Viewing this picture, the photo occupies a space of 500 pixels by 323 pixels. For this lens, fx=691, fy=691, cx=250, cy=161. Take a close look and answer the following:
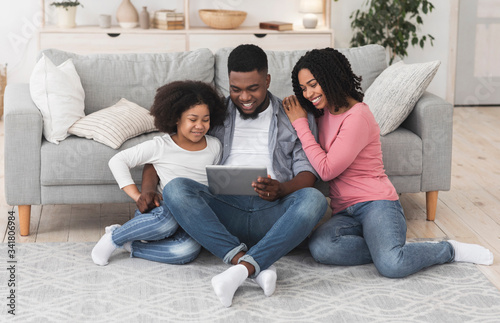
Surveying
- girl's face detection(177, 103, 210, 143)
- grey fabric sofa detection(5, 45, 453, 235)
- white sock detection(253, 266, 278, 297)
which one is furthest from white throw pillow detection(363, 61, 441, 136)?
white sock detection(253, 266, 278, 297)

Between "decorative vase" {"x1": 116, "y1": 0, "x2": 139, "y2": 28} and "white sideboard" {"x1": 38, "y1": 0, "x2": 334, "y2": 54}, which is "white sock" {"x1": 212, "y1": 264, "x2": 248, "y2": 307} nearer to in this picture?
"white sideboard" {"x1": 38, "y1": 0, "x2": 334, "y2": 54}

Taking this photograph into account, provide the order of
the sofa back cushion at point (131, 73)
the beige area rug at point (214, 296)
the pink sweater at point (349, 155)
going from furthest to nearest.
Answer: the sofa back cushion at point (131, 73) < the pink sweater at point (349, 155) < the beige area rug at point (214, 296)

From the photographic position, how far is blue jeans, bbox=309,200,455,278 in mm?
2496

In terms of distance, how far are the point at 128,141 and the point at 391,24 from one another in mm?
3023

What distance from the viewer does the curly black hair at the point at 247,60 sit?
2590 millimetres

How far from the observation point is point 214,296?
237cm

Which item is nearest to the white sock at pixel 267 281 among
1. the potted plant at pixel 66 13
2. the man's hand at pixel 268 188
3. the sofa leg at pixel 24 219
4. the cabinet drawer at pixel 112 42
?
the man's hand at pixel 268 188

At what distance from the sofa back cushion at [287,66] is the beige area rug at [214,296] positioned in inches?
38.9

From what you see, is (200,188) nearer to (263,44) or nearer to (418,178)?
(418,178)

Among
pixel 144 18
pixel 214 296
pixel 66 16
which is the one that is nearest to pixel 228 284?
pixel 214 296

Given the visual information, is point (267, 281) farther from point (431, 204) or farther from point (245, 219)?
point (431, 204)

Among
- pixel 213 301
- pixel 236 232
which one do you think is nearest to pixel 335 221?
pixel 236 232

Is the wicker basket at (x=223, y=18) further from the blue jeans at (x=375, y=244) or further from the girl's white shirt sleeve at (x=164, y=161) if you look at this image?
the blue jeans at (x=375, y=244)

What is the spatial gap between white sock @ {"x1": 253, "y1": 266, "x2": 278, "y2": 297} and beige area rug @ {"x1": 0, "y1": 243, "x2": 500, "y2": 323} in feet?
0.10
